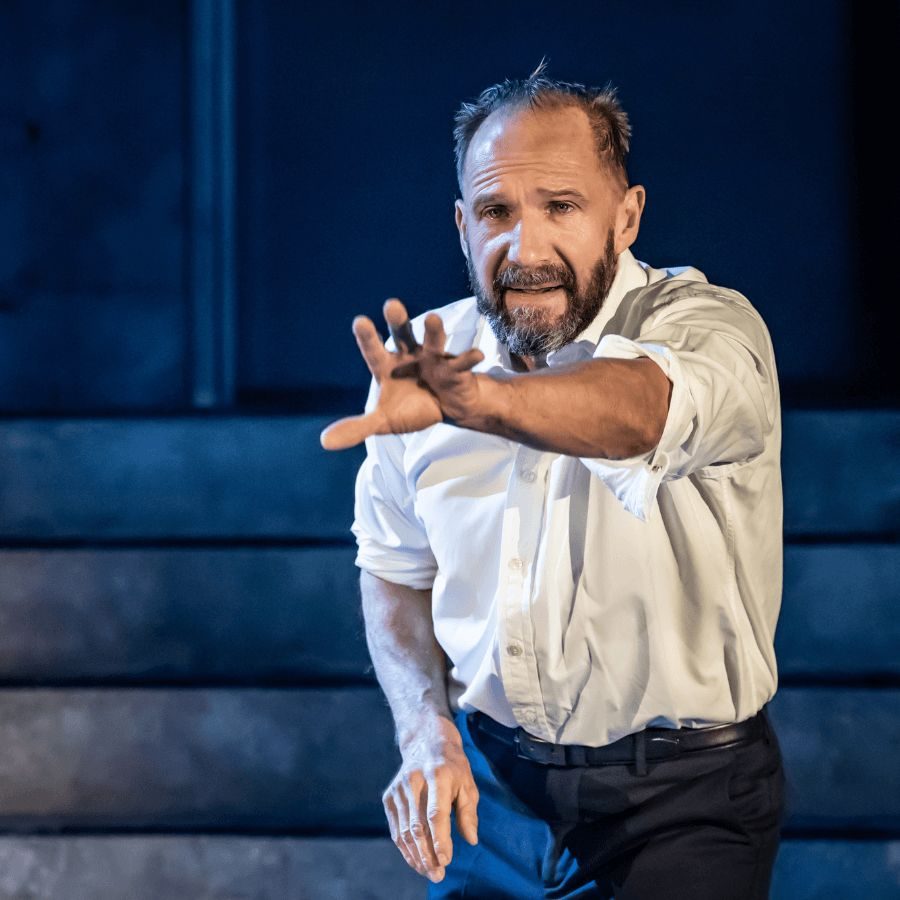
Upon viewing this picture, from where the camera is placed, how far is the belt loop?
1.52m

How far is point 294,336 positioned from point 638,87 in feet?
3.44

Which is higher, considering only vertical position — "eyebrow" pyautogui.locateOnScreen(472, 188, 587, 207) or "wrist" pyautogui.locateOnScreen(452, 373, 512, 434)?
"eyebrow" pyautogui.locateOnScreen(472, 188, 587, 207)

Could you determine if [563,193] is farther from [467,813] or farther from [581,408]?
[467,813]

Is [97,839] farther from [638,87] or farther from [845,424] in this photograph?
[638,87]

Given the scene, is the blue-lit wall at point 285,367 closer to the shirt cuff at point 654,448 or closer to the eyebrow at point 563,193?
the eyebrow at point 563,193

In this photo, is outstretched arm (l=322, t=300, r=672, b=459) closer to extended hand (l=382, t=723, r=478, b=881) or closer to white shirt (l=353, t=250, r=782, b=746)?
white shirt (l=353, t=250, r=782, b=746)

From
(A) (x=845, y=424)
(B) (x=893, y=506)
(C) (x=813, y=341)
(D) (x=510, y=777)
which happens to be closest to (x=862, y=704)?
(B) (x=893, y=506)

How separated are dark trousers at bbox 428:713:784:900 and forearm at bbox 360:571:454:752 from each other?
14 cm

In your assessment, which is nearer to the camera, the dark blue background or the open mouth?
the open mouth

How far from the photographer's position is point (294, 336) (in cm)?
297

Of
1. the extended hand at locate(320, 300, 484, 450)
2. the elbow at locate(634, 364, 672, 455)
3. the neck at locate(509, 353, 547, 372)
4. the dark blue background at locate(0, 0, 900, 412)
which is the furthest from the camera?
the dark blue background at locate(0, 0, 900, 412)

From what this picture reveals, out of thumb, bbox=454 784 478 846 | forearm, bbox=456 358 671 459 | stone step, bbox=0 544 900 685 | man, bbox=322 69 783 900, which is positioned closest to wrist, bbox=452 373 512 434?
forearm, bbox=456 358 671 459

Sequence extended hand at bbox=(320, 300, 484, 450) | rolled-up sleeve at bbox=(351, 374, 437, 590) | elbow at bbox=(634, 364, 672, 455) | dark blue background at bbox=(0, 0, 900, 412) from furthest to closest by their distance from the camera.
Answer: dark blue background at bbox=(0, 0, 900, 412) → rolled-up sleeve at bbox=(351, 374, 437, 590) → elbow at bbox=(634, 364, 672, 455) → extended hand at bbox=(320, 300, 484, 450)

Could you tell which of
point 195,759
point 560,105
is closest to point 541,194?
point 560,105
